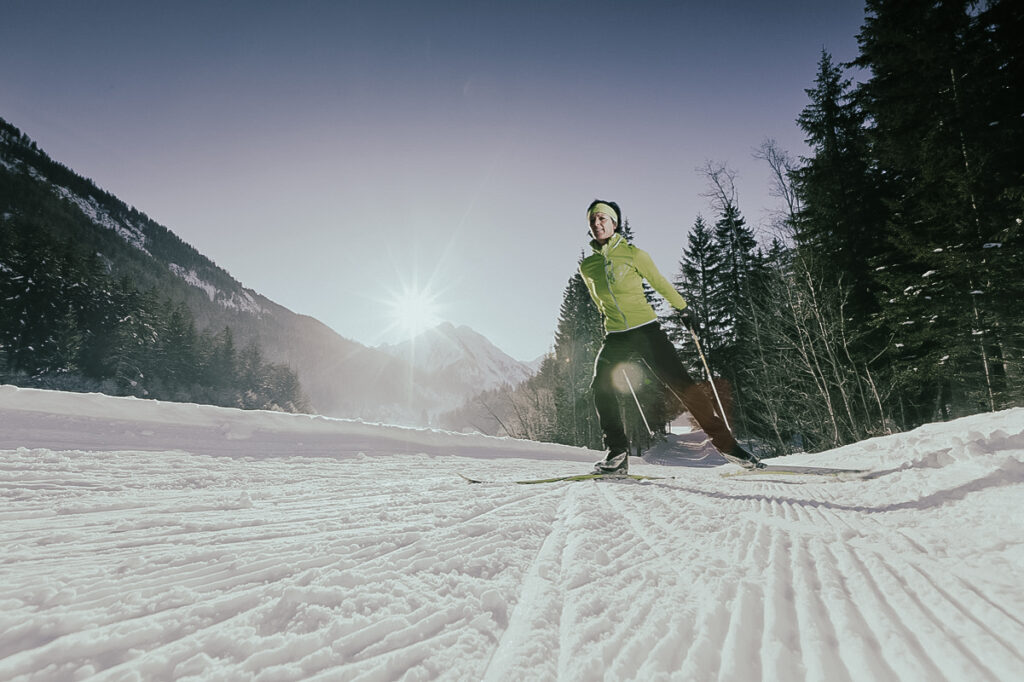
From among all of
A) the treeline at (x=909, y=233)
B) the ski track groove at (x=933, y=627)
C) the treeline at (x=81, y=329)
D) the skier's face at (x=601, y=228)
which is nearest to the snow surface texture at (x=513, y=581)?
the ski track groove at (x=933, y=627)

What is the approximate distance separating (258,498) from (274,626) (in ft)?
4.76

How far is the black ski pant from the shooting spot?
321 centimetres

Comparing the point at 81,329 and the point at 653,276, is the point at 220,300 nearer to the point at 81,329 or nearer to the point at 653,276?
the point at 81,329

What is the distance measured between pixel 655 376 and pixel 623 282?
0.81 metres

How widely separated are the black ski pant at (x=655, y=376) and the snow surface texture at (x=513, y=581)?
3.40ft

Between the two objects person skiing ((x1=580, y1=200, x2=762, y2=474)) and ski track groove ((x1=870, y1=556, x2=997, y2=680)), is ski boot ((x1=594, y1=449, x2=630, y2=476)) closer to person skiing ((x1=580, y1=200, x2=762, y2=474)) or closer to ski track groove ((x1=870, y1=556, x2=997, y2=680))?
person skiing ((x1=580, y1=200, x2=762, y2=474))

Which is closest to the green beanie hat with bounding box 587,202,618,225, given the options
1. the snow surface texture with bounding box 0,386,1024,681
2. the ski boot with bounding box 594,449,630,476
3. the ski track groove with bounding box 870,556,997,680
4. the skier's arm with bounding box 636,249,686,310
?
the skier's arm with bounding box 636,249,686,310

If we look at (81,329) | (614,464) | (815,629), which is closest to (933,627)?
(815,629)

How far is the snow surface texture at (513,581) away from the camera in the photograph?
0.68m

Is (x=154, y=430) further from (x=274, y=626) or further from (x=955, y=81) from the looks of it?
(x=955, y=81)

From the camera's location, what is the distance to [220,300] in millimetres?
135625

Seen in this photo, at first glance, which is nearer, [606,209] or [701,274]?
[606,209]

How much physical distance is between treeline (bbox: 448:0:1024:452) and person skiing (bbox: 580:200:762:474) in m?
2.02

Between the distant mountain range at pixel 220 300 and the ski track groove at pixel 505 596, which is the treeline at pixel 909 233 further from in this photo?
the distant mountain range at pixel 220 300
